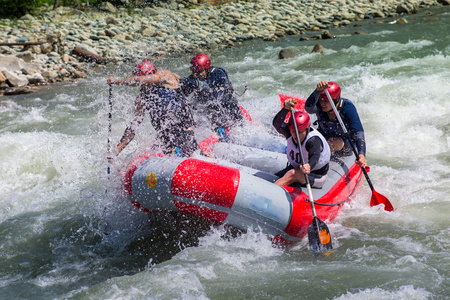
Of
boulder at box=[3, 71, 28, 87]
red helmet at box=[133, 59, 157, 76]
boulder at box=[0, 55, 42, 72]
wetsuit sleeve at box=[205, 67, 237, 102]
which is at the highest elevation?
red helmet at box=[133, 59, 157, 76]

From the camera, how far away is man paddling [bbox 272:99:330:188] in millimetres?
4641

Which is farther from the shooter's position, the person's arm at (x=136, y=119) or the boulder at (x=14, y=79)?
the boulder at (x=14, y=79)

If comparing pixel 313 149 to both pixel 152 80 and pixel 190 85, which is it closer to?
pixel 152 80

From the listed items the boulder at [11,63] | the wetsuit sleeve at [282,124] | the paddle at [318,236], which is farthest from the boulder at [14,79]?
the paddle at [318,236]

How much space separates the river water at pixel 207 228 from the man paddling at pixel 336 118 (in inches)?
29.7

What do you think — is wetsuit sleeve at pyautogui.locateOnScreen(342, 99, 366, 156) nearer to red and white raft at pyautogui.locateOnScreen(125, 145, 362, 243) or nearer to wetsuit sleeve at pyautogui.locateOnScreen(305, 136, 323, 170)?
wetsuit sleeve at pyautogui.locateOnScreen(305, 136, 323, 170)

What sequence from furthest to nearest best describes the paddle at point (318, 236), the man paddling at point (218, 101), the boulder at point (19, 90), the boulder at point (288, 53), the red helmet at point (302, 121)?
the boulder at point (288, 53)
the boulder at point (19, 90)
the man paddling at point (218, 101)
the red helmet at point (302, 121)
the paddle at point (318, 236)

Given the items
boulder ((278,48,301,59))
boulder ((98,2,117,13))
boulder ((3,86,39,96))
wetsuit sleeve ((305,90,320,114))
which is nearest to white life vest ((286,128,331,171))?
wetsuit sleeve ((305,90,320,114))

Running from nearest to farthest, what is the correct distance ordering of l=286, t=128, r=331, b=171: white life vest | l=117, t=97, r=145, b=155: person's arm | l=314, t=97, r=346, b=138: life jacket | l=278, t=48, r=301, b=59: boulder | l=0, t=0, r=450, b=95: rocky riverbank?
l=286, t=128, r=331, b=171: white life vest, l=117, t=97, r=145, b=155: person's arm, l=314, t=97, r=346, b=138: life jacket, l=0, t=0, r=450, b=95: rocky riverbank, l=278, t=48, r=301, b=59: boulder

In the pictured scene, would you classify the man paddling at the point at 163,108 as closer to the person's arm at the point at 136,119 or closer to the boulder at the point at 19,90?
the person's arm at the point at 136,119

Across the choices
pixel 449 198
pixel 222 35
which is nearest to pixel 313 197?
pixel 449 198

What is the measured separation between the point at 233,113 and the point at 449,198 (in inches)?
119

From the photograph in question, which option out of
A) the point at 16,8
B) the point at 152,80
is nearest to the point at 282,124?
the point at 152,80

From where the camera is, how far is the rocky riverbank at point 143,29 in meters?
12.9
